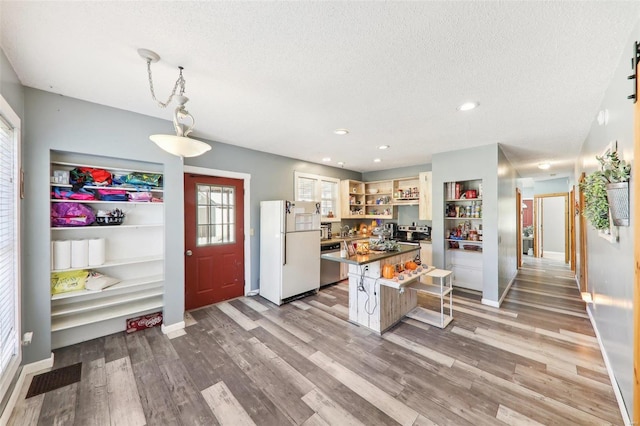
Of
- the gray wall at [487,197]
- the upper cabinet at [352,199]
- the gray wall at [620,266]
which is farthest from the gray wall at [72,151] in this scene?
the gray wall at [487,197]

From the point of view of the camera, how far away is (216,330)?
3.00m

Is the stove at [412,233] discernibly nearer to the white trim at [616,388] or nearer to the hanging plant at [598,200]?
the white trim at [616,388]

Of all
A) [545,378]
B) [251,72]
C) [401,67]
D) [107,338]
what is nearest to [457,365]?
Answer: [545,378]

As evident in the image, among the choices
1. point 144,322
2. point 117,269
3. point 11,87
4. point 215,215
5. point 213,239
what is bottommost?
point 144,322

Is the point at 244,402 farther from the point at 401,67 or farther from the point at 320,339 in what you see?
the point at 401,67

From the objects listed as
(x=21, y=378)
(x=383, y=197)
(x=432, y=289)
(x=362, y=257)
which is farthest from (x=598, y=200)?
(x=21, y=378)

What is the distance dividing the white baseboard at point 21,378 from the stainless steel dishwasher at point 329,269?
3537 mm

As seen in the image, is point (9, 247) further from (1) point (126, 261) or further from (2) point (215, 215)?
(2) point (215, 215)

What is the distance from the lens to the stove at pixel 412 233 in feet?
17.5

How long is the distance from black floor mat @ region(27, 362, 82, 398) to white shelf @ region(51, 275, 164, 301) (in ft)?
2.15

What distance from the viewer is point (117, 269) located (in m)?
2.87

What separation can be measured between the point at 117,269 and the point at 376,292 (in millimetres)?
3092

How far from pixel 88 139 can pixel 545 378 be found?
15.8 feet

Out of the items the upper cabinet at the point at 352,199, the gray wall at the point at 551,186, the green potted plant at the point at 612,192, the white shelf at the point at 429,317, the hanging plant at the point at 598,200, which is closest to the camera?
the green potted plant at the point at 612,192
